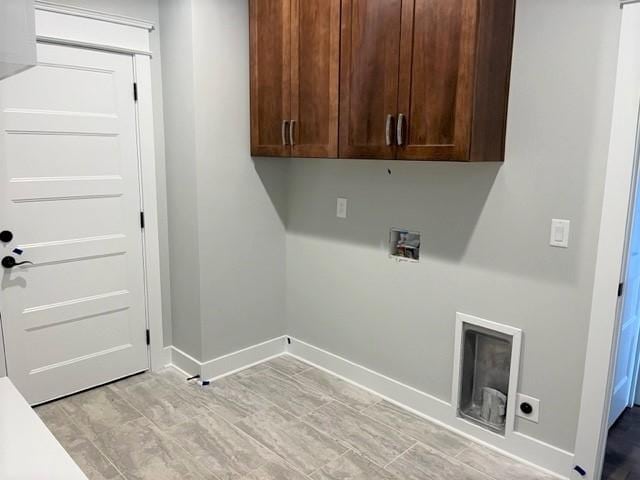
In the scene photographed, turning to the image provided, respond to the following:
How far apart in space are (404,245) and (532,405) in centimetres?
103

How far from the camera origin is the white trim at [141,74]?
2633mm

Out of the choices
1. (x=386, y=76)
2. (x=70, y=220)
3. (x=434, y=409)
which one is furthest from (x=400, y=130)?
(x=70, y=220)

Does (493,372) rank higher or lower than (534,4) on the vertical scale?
lower

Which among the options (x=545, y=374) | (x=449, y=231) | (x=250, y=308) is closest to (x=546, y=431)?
(x=545, y=374)

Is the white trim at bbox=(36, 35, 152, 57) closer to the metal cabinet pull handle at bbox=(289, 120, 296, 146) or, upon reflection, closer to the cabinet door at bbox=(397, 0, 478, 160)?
the metal cabinet pull handle at bbox=(289, 120, 296, 146)

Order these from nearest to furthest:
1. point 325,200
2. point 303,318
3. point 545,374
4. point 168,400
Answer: point 545,374, point 168,400, point 325,200, point 303,318

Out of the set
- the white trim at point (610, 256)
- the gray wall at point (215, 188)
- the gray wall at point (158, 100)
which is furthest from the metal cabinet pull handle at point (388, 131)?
the gray wall at point (158, 100)

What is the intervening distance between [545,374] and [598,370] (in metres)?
0.24

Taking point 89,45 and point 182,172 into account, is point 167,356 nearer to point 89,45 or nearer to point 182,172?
point 182,172

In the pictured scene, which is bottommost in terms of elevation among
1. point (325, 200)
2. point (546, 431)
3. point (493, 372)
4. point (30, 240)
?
point (546, 431)

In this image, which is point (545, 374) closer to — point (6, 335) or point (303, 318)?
point (303, 318)

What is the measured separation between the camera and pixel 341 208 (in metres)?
3.09

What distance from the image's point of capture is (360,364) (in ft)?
10.2

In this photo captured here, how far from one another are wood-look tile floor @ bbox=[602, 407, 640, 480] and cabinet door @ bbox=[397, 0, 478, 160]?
1.70 metres
